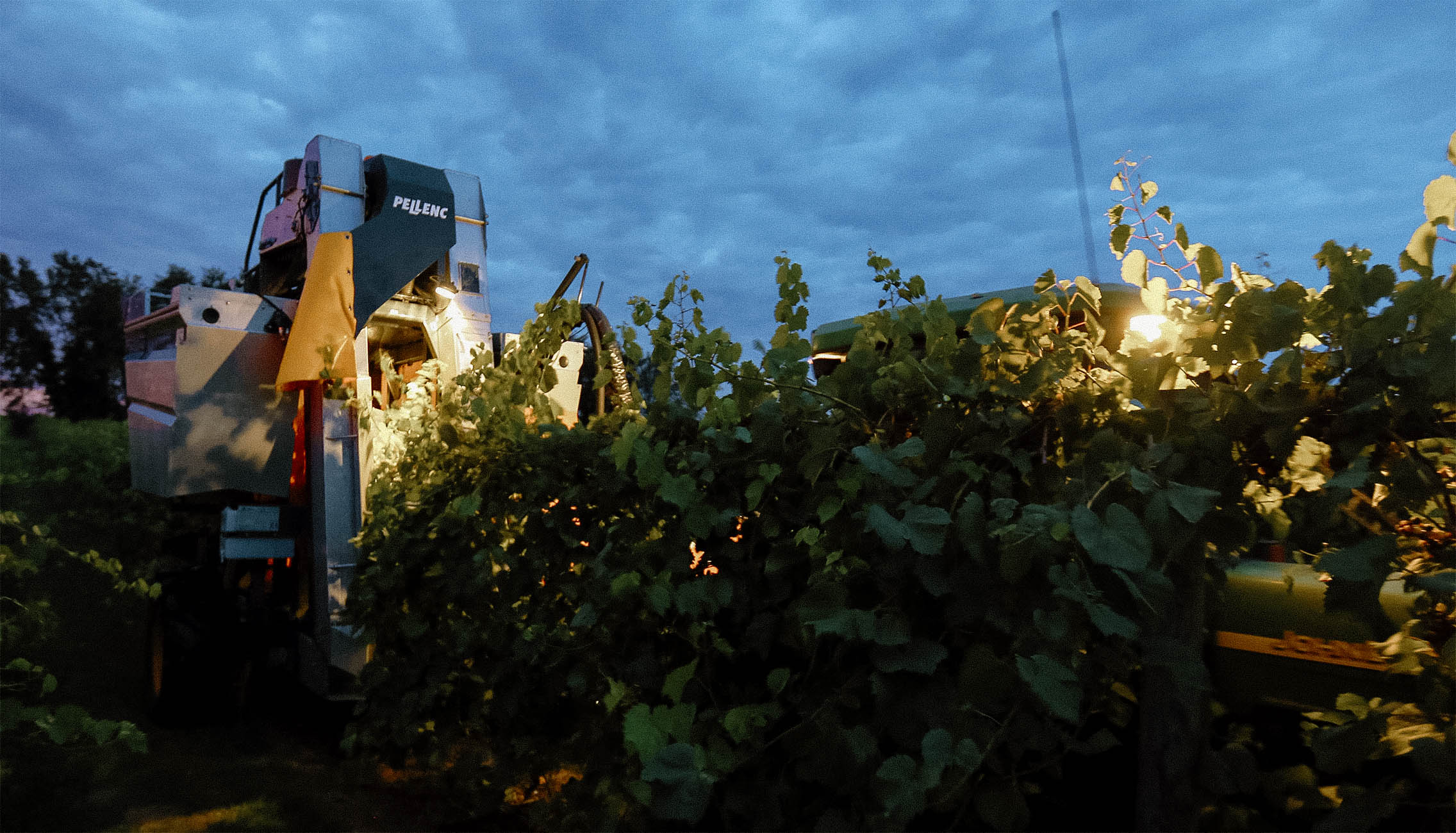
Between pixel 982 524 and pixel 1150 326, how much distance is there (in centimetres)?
45

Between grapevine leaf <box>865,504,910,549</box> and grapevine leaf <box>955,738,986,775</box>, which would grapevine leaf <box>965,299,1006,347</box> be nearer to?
grapevine leaf <box>865,504,910,549</box>

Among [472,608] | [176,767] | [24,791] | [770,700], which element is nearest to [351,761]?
[176,767]

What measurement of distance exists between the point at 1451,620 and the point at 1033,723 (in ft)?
2.01

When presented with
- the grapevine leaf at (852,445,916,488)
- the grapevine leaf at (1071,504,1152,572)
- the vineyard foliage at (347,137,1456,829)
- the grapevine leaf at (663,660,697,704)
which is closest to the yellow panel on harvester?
the vineyard foliage at (347,137,1456,829)

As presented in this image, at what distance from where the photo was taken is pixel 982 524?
1.24m

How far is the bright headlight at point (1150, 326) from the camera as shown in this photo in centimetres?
131

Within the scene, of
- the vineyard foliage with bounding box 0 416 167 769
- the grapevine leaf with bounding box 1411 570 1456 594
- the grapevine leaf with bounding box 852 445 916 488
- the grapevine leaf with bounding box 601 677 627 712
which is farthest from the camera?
the vineyard foliage with bounding box 0 416 167 769

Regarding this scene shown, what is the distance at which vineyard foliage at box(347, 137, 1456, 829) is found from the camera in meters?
1.12

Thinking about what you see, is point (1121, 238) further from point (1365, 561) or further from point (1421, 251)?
point (1365, 561)

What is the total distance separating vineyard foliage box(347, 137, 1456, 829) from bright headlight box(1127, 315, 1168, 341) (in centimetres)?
2

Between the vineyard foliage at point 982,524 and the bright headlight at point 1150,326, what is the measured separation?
2 centimetres

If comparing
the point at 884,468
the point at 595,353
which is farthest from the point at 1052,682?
the point at 595,353

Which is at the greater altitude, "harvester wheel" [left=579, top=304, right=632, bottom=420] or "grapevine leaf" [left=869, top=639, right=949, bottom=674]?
"harvester wheel" [left=579, top=304, right=632, bottom=420]

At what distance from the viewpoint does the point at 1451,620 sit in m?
1.21
